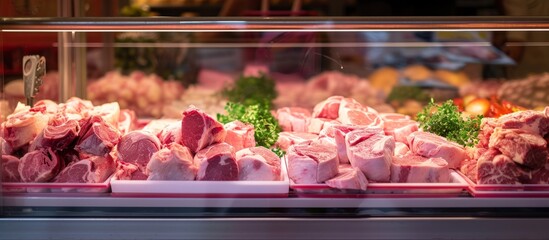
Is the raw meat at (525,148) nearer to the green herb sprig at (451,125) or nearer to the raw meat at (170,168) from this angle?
the green herb sprig at (451,125)

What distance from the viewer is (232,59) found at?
493cm

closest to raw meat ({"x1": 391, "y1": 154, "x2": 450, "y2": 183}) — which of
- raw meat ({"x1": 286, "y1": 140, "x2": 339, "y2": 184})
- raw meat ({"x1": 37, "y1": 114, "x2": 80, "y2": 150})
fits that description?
raw meat ({"x1": 286, "y1": 140, "x2": 339, "y2": 184})

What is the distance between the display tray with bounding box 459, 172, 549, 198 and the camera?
230 cm

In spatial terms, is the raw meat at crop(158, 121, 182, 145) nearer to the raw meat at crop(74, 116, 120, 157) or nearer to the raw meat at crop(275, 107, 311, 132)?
the raw meat at crop(74, 116, 120, 157)

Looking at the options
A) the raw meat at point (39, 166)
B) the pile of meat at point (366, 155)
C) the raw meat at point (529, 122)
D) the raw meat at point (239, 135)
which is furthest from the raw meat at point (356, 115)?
the raw meat at point (39, 166)

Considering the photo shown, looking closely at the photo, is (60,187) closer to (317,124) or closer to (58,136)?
(58,136)

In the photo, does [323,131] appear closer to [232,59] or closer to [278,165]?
[278,165]

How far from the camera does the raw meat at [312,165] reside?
2355mm

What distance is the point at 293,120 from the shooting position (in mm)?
3299

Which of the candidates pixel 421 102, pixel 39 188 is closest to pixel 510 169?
pixel 39 188

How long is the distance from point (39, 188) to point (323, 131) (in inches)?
47.1

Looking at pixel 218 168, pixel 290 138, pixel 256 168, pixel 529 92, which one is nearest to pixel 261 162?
pixel 256 168

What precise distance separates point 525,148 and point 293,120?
126 centimetres

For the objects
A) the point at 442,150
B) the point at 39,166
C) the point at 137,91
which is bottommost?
the point at 137,91
